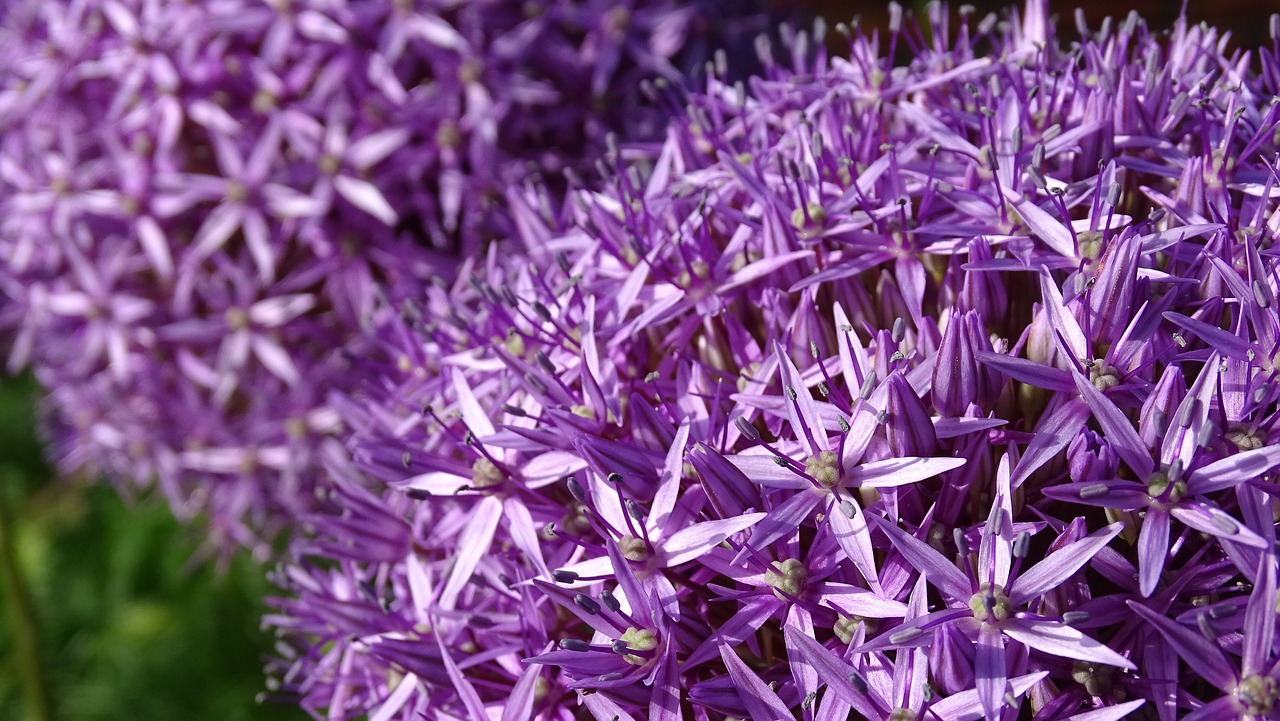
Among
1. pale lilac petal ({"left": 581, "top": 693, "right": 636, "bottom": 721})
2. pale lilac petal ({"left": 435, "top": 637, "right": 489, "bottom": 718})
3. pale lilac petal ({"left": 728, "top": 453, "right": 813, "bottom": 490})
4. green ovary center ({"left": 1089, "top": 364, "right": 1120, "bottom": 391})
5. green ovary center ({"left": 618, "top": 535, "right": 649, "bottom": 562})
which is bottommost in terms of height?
pale lilac petal ({"left": 435, "top": 637, "right": 489, "bottom": 718})

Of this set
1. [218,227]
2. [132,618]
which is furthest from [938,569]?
[132,618]

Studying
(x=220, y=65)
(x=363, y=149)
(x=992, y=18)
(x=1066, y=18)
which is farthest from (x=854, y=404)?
(x=1066, y=18)

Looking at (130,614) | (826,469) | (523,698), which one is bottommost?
(130,614)

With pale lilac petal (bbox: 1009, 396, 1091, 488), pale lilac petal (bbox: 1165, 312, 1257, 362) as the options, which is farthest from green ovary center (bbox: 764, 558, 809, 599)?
pale lilac petal (bbox: 1165, 312, 1257, 362)

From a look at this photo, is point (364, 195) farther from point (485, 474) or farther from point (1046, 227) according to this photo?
point (1046, 227)

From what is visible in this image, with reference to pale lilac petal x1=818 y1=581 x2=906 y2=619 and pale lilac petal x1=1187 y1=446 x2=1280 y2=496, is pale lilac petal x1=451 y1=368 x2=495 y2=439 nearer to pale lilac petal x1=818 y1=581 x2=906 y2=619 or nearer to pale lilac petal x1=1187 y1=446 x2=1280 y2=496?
pale lilac petal x1=818 y1=581 x2=906 y2=619

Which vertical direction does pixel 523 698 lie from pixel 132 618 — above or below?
above

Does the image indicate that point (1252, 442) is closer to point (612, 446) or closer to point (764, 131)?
point (612, 446)
